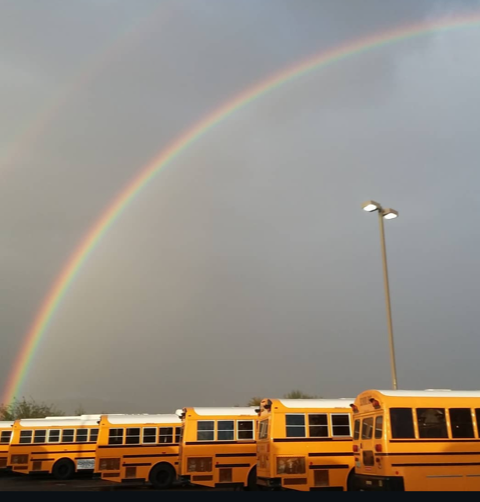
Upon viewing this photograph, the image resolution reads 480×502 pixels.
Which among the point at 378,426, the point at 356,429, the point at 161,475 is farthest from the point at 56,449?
the point at 378,426

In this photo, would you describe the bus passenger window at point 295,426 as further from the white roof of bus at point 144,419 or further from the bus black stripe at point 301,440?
the white roof of bus at point 144,419

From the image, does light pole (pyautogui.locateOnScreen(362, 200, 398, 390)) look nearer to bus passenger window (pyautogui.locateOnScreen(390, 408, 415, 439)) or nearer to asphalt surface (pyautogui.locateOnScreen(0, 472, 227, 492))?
bus passenger window (pyautogui.locateOnScreen(390, 408, 415, 439))

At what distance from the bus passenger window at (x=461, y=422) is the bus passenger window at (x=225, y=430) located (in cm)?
852

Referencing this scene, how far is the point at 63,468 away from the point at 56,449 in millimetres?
953

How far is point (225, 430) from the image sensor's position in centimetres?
1908

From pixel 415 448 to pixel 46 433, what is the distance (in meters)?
20.0

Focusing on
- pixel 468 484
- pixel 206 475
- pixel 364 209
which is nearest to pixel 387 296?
pixel 364 209

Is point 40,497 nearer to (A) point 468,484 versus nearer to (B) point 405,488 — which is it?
(B) point 405,488

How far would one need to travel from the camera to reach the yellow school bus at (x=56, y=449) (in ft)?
85.9

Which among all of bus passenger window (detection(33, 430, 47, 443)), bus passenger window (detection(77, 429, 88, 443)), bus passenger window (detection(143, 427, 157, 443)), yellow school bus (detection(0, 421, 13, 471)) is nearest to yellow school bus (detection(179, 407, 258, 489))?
bus passenger window (detection(143, 427, 157, 443))

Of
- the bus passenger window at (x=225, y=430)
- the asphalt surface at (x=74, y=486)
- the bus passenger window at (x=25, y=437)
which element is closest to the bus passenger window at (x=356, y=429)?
the bus passenger window at (x=225, y=430)

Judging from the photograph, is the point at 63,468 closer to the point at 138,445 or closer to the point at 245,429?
the point at 138,445

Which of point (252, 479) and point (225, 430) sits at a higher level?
point (225, 430)

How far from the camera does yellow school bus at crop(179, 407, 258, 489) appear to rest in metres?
18.5
